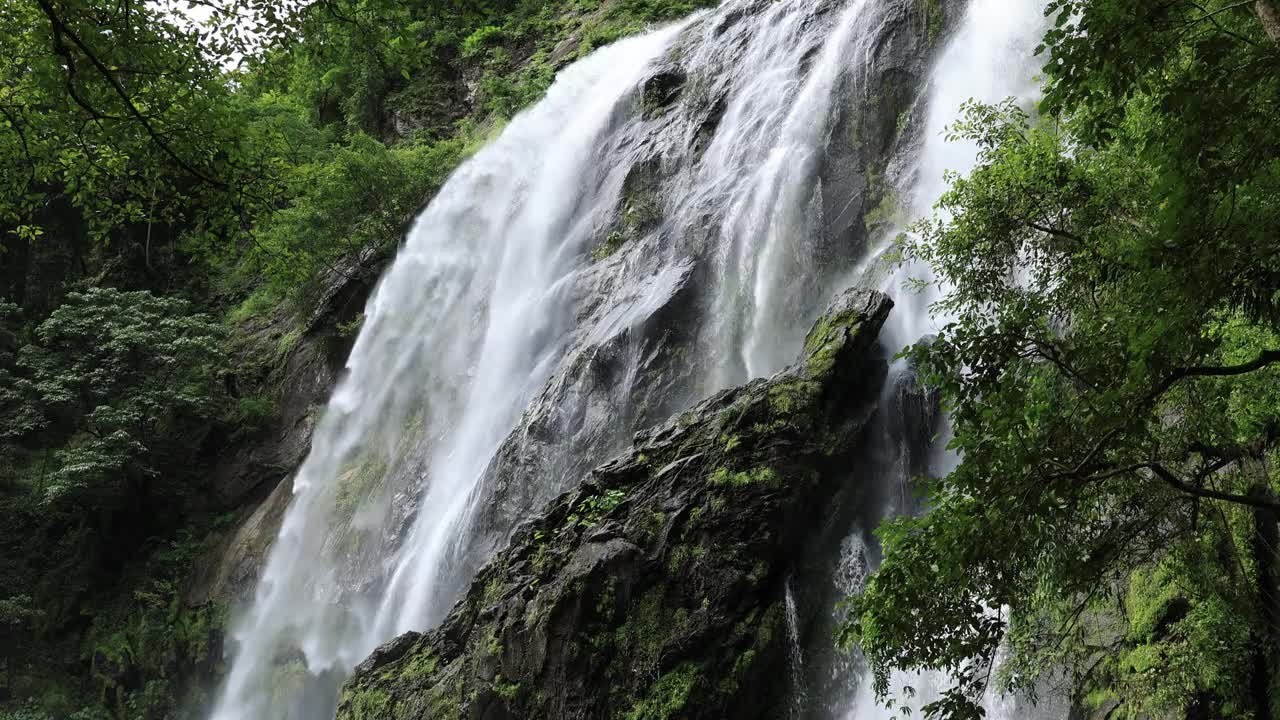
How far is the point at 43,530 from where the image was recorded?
17422 mm

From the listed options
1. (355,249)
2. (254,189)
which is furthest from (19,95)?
(355,249)

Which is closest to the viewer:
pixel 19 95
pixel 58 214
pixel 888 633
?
pixel 888 633

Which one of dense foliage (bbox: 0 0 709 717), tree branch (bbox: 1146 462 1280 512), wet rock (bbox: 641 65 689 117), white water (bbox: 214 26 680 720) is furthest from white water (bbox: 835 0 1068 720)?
dense foliage (bbox: 0 0 709 717)

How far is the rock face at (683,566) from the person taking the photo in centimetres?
728

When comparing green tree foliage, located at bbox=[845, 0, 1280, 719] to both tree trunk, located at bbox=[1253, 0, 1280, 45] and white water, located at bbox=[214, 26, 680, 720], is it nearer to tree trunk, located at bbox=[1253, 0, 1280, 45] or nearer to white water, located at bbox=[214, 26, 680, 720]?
tree trunk, located at bbox=[1253, 0, 1280, 45]

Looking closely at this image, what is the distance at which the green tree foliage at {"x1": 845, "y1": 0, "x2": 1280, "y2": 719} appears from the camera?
333 centimetres

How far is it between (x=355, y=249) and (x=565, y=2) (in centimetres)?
1039

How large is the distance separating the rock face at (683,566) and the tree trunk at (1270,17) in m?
4.91

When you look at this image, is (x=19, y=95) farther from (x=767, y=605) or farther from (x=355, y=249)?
(x=355, y=249)

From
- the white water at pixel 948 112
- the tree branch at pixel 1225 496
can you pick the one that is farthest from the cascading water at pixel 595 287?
the tree branch at pixel 1225 496

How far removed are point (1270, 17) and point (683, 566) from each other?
18.7 ft

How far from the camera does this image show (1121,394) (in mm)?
3604

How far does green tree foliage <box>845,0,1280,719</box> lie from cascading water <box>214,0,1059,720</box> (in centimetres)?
272

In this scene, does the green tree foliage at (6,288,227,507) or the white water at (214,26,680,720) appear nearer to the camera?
the white water at (214,26,680,720)
